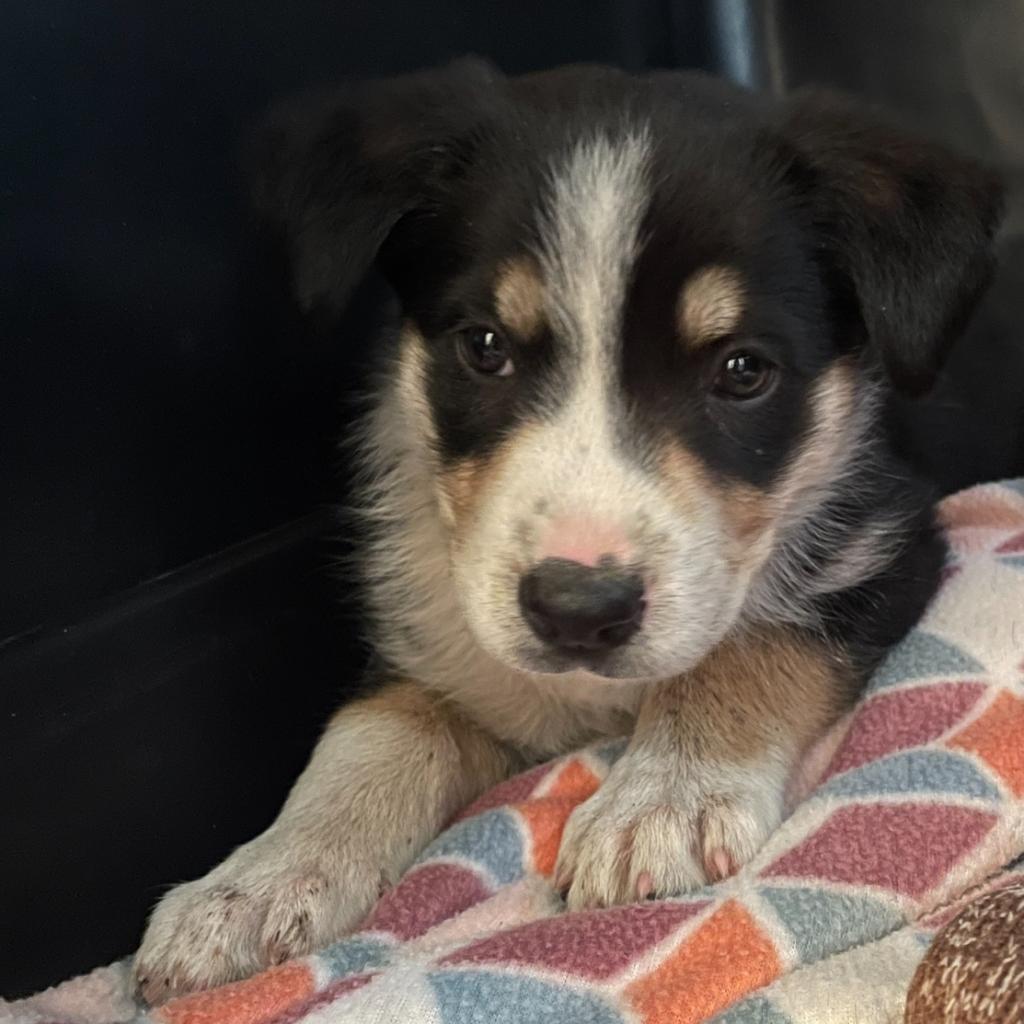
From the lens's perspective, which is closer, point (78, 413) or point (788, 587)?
point (78, 413)

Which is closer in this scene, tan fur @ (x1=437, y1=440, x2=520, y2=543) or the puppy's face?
the puppy's face

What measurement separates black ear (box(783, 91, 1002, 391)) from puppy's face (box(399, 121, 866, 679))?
0.07 meters

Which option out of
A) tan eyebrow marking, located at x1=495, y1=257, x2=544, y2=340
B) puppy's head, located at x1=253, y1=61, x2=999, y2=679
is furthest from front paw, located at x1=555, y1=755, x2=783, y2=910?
tan eyebrow marking, located at x1=495, y1=257, x2=544, y2=340

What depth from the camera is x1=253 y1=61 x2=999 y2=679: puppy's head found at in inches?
72.1

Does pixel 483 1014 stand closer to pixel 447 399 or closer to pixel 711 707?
pixel 711 707

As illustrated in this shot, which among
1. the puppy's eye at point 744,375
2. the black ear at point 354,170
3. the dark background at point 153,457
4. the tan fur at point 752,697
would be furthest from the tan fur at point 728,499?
the dark background at point 153,457

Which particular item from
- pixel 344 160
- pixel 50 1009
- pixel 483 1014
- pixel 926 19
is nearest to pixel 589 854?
pixel 483 1014

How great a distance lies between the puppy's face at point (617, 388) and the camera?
1798 mm

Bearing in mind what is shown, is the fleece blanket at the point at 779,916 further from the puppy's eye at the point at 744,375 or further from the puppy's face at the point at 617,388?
the puppy's eye at the point at 744,375

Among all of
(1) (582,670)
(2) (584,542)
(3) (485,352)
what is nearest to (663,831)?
(1) (582,670)

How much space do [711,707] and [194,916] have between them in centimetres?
86

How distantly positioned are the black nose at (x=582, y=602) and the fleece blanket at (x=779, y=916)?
379 millimetres

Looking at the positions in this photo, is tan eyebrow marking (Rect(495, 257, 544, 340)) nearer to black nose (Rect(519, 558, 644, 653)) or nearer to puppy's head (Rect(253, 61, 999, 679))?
puppy's head (Rect(253, 61, 999, 679))

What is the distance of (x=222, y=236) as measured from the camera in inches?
93.9
